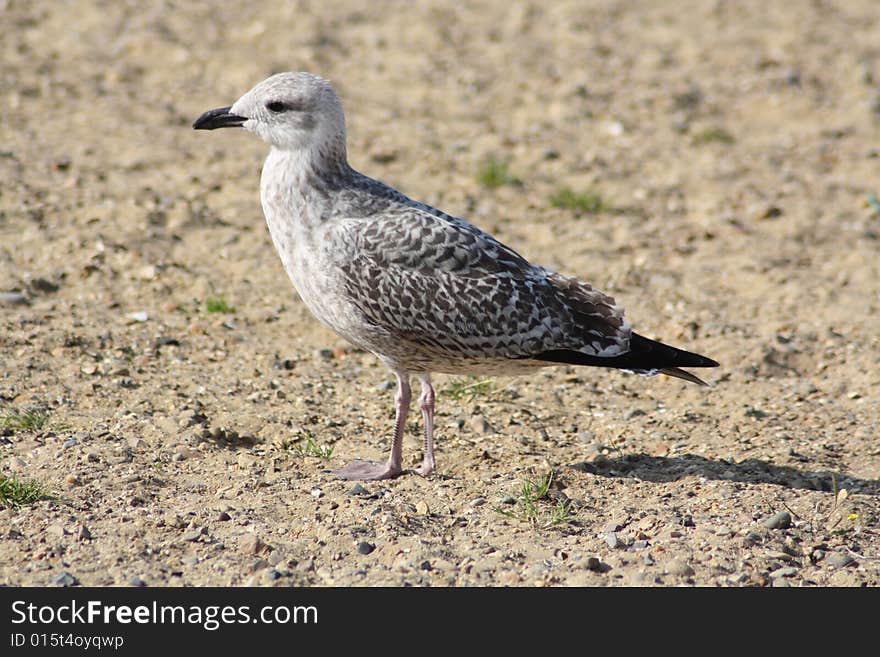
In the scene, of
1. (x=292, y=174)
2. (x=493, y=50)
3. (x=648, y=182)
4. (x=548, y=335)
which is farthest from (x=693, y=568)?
(x=493, y=50)

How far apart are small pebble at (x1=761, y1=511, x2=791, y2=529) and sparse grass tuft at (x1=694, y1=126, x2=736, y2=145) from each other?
6.24 metres

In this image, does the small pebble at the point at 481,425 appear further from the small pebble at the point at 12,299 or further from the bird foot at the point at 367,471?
the small pebble at the point at 12,299

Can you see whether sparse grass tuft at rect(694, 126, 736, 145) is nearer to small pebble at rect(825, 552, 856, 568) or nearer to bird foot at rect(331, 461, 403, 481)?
bird foot at rect(331, 461, 403, 481)

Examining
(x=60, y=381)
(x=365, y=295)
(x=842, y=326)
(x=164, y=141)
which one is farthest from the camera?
(x=164, y=141)

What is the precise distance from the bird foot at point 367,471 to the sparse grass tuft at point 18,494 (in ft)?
4.98

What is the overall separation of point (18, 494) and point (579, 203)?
579cm

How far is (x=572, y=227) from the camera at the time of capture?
10.1 meters

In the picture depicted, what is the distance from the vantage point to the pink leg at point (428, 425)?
6.68 meters

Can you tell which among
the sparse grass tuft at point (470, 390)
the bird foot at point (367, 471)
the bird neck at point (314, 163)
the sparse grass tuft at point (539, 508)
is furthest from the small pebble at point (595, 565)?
the bird neck at point (314, 163)

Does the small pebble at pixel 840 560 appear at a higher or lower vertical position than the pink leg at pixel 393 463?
lower

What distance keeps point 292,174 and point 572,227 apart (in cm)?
406

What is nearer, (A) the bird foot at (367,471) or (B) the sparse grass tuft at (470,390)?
(A) the bird foot at (367,471)

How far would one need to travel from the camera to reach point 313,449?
22.3ft

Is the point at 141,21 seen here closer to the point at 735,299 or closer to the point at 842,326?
the point at 735,299
